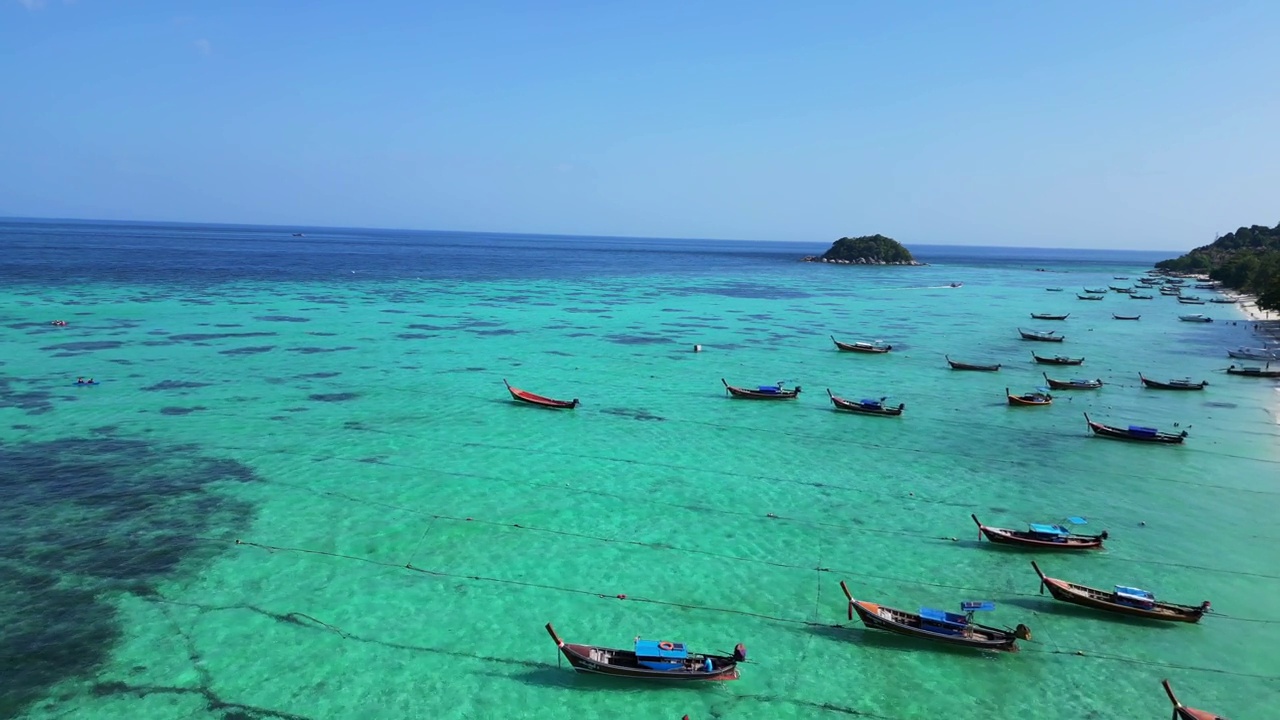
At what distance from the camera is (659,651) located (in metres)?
16.0

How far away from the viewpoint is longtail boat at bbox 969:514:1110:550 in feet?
73.3

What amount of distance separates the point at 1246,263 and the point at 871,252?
3608 inches

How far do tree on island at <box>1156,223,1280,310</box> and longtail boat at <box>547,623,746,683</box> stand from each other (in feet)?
248

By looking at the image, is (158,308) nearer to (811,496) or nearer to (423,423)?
(423,423)

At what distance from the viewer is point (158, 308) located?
221ft

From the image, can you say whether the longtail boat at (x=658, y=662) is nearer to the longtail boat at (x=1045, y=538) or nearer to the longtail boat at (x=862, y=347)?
the longtail boat at (x=1045, y=538)

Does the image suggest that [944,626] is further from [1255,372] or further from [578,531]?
[1255,372]

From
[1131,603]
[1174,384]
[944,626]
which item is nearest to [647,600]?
[944,626]

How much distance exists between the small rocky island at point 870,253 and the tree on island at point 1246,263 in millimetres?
58519

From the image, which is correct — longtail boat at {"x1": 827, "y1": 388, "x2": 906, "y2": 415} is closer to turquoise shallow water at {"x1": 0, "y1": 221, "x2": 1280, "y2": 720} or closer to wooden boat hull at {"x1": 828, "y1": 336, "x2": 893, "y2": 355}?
turquoise shallow water at {"x1": 0, "y1": 221, "x2": 1280, "y2": 720}

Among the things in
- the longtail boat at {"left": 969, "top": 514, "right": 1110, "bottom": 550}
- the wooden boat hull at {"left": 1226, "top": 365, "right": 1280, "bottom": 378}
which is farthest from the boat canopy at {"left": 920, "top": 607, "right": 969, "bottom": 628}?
the wooden boat hull at {"left": 1226, "top": 365, "right": 1280, "bottom": 378}

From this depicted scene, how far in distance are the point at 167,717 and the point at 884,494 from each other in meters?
22.5

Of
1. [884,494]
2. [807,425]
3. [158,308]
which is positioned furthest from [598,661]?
[158,308]

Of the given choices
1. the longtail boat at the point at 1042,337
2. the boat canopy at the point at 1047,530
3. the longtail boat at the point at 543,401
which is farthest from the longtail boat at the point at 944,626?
the longtail boat at the point at 1042,337
